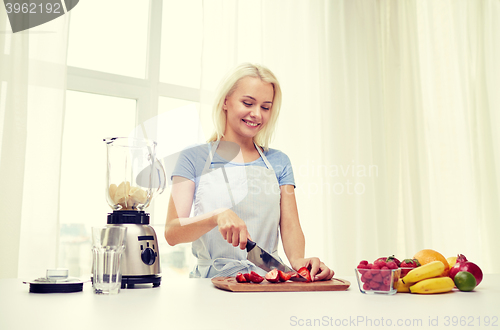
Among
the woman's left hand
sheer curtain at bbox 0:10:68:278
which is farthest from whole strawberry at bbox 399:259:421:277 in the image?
sheer curtain at bbox 0:10:68:278

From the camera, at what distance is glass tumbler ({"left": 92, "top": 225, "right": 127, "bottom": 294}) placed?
0.83 metres

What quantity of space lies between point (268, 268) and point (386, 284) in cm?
39

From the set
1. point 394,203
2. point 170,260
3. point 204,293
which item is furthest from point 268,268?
point 394,203

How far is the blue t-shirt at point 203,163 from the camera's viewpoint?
1.60 meters

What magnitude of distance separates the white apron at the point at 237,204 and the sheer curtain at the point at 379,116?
2.39 ft

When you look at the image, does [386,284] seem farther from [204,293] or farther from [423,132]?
[423,132]

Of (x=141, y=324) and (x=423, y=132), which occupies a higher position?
(x=423, y=132)

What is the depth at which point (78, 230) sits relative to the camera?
220cm

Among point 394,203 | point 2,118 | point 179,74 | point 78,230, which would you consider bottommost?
point 78,230

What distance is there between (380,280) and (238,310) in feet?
1.12

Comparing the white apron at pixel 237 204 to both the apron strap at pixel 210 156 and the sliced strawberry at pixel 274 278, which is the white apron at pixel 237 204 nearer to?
the apron strap at pixel 210 156

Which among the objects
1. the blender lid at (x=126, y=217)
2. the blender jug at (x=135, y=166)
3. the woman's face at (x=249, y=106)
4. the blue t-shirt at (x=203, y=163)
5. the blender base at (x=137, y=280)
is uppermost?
the woman's face at (x=249, y=106)

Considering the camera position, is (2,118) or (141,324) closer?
(141,324)

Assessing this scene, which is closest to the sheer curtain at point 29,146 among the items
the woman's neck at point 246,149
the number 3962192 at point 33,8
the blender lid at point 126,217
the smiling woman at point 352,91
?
the number 3962192 at point 33,8
